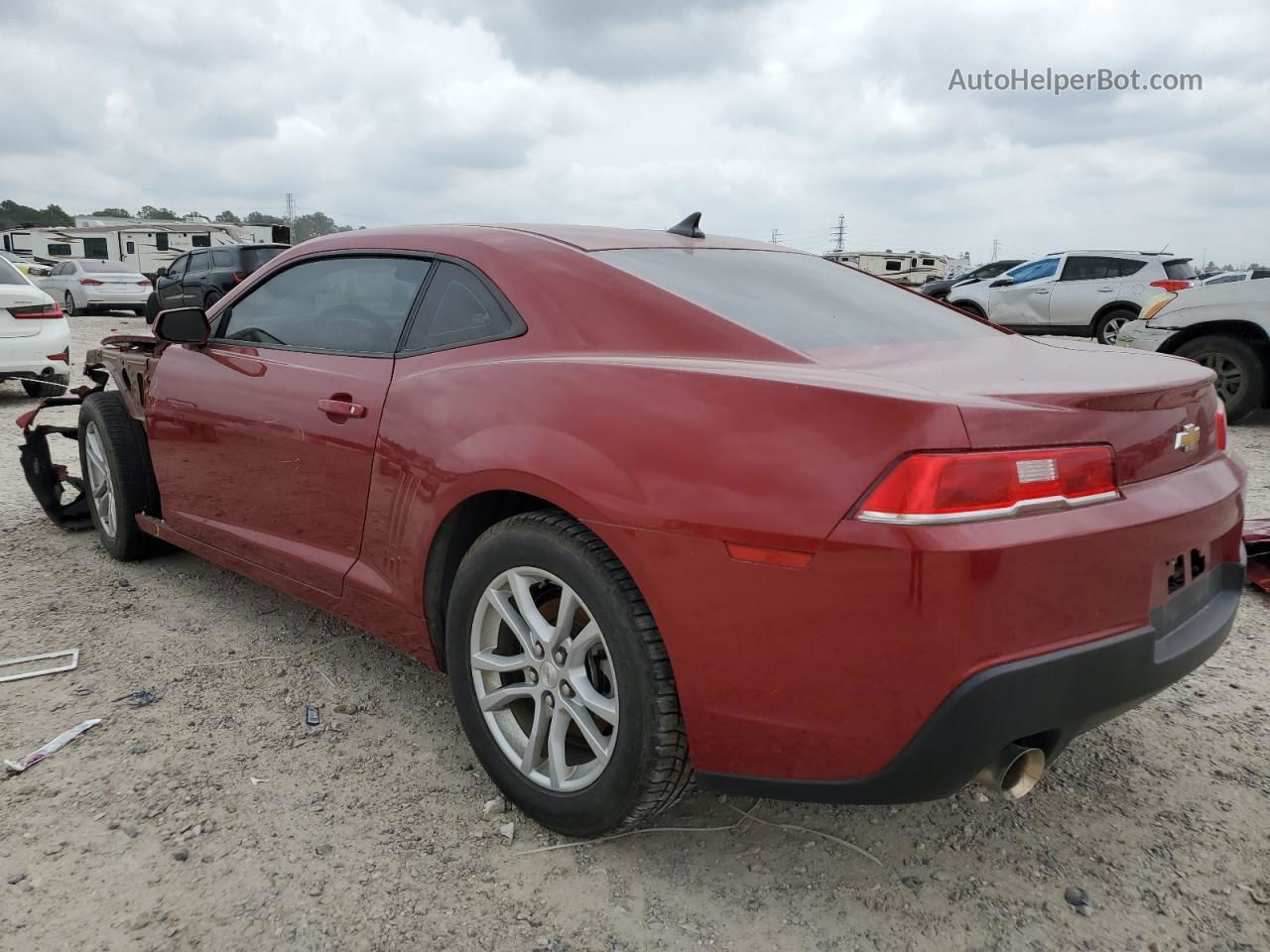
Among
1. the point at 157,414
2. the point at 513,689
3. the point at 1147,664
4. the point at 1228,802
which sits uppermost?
the point at 157,414

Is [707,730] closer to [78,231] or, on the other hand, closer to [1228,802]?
[1228,802]

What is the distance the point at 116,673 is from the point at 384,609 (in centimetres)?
110

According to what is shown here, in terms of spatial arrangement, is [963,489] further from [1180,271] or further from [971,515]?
[1180,271]

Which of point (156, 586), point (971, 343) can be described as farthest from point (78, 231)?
point (971, 343)

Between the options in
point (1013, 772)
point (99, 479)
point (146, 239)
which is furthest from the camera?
point (146, 239)

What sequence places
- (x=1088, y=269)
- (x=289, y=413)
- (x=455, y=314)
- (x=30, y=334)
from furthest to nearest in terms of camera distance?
1. (x=1088, y=269)
2. (x=30, y=334)
3. (x=289, y=413)
4. (x=455, y=314)

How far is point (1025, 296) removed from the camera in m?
14.5

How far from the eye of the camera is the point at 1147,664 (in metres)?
1.80

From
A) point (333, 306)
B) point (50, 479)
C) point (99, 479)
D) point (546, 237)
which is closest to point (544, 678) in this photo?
point (546, 237)

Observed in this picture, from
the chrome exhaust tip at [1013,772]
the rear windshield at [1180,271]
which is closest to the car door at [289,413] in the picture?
the chrome exhaust tip at [1013,772]

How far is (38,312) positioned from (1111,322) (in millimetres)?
13283

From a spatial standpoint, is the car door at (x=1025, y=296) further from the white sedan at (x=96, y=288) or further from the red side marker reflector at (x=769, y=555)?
the white sedan at (x=96, y=288)

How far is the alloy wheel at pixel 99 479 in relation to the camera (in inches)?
158

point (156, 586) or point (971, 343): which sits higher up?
point (971, 343)
